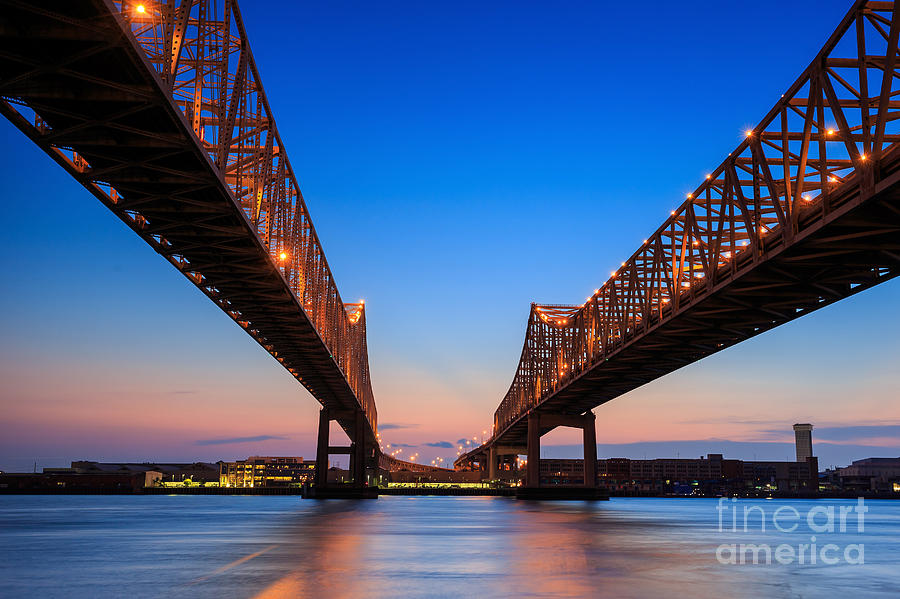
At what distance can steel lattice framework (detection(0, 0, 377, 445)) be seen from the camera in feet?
58.0

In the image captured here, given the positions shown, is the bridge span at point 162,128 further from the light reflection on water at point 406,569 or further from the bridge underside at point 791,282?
the bridge underside at point 791,282

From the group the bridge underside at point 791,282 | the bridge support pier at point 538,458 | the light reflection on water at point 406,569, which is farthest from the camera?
the bridge support pier at point 538,458

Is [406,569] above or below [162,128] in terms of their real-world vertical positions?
below

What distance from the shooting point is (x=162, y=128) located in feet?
71.2

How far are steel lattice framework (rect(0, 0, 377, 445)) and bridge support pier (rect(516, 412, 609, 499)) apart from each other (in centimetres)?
6017

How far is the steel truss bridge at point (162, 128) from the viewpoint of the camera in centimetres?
1767

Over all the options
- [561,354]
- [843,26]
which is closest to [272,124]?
[843,26]

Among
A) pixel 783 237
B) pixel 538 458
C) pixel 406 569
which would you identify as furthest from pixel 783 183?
pixel 538 458

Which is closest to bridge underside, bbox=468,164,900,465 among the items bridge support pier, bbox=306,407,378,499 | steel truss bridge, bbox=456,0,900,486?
steel truss bridge, bbox=456,0,900,486

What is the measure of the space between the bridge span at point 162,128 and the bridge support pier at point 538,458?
59052 millimetres

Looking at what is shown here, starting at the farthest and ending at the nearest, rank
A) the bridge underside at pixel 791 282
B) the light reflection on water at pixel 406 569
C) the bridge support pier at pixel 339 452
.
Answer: the bridge support pier at pixel 339 452 < the bridge underside at pixel 791 282 < the light reflection on water at pixel 406 569

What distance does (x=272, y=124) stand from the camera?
35.2 meters

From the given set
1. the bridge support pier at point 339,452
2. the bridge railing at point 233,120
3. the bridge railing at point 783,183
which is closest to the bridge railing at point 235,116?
the bridge railing at point 233,120

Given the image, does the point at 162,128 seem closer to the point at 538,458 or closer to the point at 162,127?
the point at 162,127
